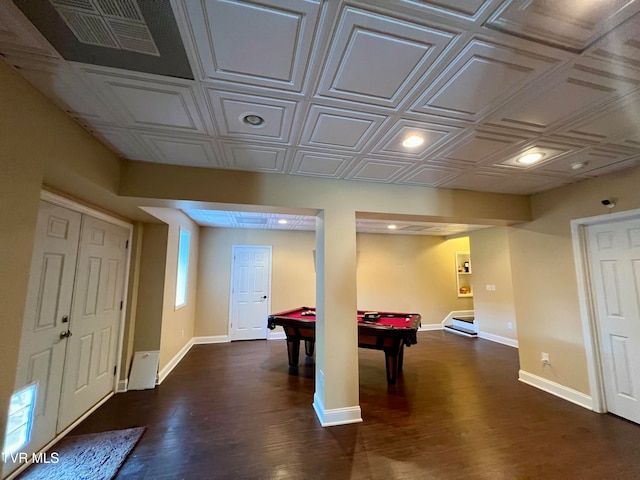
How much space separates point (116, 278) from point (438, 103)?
392cm

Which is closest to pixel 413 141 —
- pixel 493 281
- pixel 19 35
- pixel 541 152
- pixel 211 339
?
pixel 541 152

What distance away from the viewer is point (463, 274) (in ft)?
24.8

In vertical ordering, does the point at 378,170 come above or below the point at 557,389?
above

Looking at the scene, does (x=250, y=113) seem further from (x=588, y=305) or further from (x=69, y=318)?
(x=588, y=305)

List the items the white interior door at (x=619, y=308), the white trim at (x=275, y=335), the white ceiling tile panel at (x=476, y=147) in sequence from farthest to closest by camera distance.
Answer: the white trim at (x=275, y=335), the white interior door at (x=619, y=308), the white ceiling tile panel at (x=476, y=147)

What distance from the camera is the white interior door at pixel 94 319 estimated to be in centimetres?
262

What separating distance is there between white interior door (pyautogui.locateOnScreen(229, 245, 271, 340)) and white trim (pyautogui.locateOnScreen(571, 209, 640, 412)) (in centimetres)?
538

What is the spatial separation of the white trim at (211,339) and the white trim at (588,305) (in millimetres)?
5958

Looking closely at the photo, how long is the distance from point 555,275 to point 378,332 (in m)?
2.36

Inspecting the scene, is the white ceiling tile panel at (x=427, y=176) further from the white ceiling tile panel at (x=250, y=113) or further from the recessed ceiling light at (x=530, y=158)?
the white ceiling tile panel at (x=250, y=113)

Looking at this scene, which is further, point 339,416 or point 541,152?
point 339,416

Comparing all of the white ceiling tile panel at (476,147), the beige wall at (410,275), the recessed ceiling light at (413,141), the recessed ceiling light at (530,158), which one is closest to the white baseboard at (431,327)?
the beige wall at (410,275)

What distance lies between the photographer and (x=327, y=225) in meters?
2.92

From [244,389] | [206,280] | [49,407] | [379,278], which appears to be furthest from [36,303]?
[379,278]
